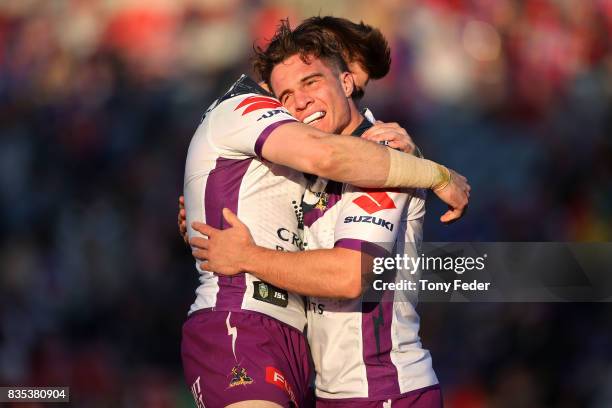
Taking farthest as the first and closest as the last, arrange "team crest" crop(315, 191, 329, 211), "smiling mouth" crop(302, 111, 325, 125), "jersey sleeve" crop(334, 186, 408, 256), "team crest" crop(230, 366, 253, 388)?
"smiling mouth" crop(302, 111, 325, 125) → "team crest" crop(315, 191, 329, 211) → "jersey sleeve" crop(334, 186, 408, 256) → "team crest" crop(230, 366, 253, 388)

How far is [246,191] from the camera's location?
3.51m

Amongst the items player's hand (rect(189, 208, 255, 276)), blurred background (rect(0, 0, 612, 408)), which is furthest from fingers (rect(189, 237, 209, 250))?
blurred background (rect(0, 0, 612, 408))

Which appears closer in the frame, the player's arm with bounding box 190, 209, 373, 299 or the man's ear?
the player's arm with bounding box 190, 209, 373, 299

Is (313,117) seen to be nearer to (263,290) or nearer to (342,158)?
(342,158)

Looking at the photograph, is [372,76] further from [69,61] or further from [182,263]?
[69,61]

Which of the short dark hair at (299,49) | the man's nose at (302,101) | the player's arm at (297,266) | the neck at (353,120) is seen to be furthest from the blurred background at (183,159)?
the player's arm at (297,266)

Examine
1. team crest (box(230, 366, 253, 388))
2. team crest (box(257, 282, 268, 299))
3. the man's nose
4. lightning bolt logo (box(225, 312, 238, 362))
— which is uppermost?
the man's nose

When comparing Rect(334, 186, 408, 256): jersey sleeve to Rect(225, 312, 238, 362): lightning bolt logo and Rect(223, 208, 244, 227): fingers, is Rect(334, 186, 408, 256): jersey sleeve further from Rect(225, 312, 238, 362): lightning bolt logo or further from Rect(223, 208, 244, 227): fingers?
Rect(225, 312, 238, 362): lightning bolt logo

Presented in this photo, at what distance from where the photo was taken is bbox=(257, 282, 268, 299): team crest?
3.49 metres

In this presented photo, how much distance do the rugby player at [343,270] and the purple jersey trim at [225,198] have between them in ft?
0.16

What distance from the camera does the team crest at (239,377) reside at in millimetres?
3312

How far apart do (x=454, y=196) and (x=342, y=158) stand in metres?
0.53

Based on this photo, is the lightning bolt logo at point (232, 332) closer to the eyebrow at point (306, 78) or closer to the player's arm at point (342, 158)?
the player's arm at point (342, 158)

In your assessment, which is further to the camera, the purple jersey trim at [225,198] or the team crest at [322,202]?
the team crest at [322,202]
